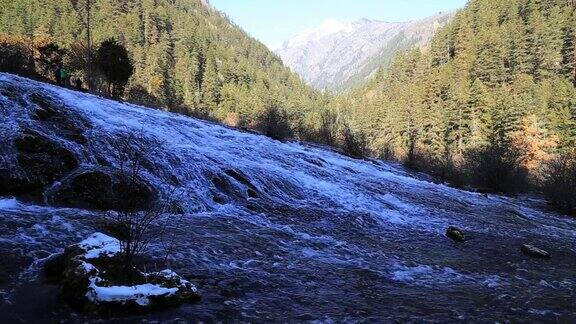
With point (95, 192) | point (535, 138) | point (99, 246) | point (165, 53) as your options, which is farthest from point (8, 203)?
point (165, 53)

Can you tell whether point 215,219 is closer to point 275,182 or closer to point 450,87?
point 275,182

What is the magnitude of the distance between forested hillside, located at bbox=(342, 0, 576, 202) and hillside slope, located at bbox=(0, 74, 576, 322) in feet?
90.8

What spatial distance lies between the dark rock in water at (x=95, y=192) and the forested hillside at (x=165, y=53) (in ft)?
205

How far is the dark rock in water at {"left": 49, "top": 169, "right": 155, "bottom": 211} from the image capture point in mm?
9273

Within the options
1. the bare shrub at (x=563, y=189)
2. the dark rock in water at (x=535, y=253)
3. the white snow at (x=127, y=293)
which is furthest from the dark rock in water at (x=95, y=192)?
the bare shrub at (x=563, y=189)

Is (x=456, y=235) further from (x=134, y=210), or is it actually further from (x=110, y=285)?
(x=110, y=285)

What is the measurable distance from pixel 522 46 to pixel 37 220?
308 ft

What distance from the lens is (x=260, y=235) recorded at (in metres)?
9.90

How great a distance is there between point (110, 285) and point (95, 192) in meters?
4.72

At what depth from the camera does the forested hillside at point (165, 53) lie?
310 ft

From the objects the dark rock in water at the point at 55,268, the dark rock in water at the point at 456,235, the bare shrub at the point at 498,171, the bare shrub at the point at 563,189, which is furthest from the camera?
the bare shrub at the point at 498,171

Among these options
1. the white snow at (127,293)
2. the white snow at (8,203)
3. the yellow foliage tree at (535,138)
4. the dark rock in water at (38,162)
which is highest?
the yellow foliage tree at (535,138)

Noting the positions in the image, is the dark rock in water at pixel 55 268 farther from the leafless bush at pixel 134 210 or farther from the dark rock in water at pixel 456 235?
the dark rock in water at pixel 456 235

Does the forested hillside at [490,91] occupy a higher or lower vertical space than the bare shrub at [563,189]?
higher
